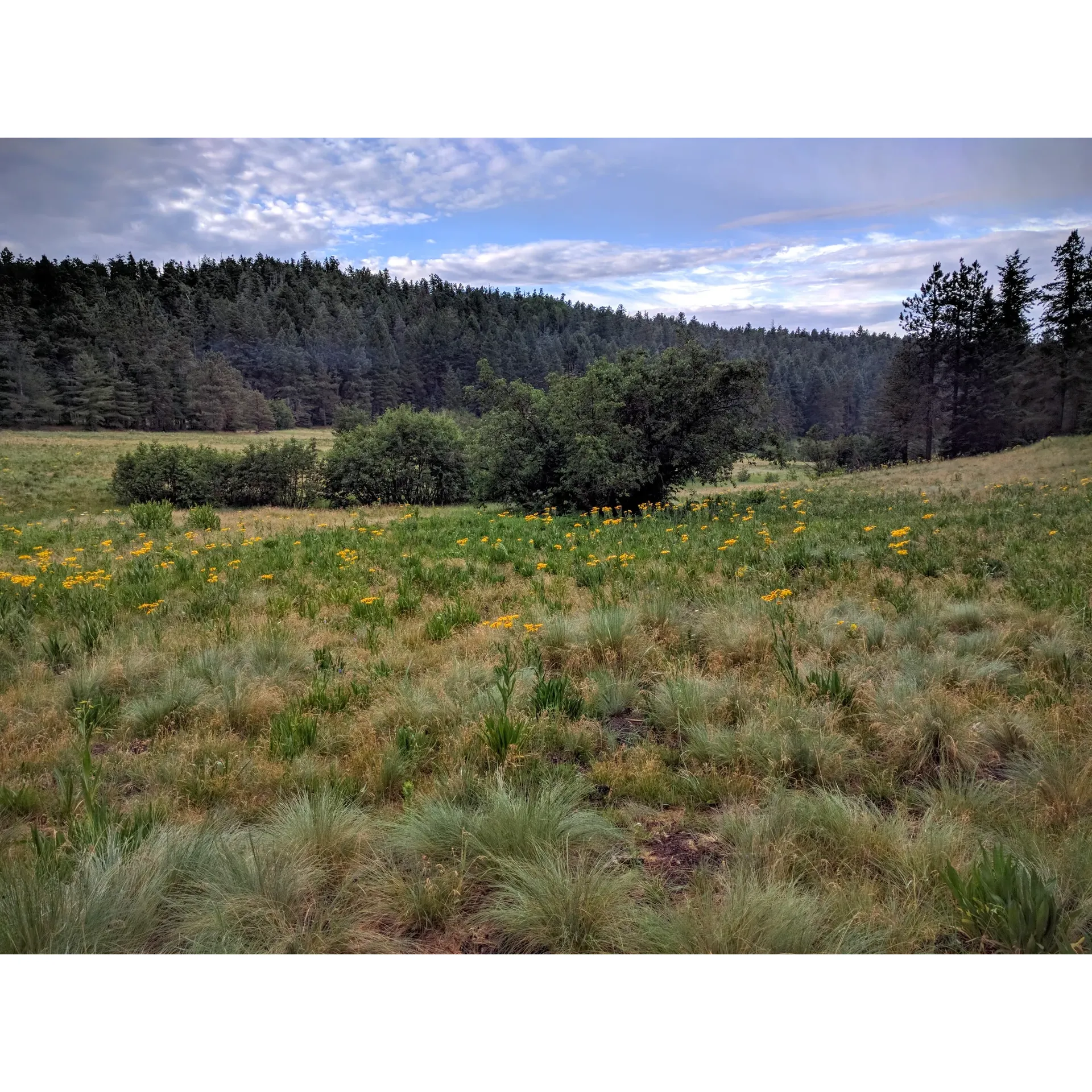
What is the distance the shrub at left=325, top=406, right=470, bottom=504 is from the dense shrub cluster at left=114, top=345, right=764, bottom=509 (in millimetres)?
1515

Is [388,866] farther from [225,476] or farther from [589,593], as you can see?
[225,476]

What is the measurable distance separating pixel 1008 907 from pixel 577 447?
53.5 feet

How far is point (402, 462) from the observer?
27766 mm

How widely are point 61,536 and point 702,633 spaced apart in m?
11.9

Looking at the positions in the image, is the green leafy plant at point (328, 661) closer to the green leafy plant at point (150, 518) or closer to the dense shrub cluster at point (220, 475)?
the green leafy plant at point (150, 518)

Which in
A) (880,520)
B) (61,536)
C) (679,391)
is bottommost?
(61,536)

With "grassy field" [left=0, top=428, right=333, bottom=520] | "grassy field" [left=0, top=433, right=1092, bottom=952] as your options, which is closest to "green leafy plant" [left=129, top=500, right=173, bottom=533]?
"grassy field" [left=0, top=428, right=333, bottom=520]

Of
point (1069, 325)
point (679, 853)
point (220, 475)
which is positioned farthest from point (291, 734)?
point (220, 475)

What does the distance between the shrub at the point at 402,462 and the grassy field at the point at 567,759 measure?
20.4m

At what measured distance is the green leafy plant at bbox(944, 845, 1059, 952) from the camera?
71.9 inches

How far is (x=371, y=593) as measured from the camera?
6422 millimetres

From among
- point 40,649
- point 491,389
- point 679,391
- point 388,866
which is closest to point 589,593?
point 388,866

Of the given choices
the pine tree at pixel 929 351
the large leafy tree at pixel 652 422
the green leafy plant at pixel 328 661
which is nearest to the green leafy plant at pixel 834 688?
the green leafy plant at pixel 328 661

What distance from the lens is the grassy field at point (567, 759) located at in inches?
79.4
